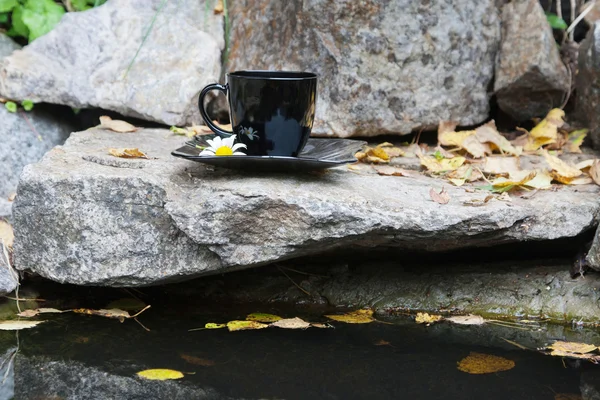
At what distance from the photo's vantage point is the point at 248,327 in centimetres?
198

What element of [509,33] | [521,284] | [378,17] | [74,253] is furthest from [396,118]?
[74,253]

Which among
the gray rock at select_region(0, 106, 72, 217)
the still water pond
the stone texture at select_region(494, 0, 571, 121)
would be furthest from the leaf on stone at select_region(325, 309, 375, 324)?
the gray rock at select_region(0, 106, 72, 217)

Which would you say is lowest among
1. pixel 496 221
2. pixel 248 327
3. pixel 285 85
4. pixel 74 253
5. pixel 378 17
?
pixel 248 327

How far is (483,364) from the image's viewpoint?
178 centimetres

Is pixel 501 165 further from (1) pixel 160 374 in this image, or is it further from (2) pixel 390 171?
(1) pixel 160 374

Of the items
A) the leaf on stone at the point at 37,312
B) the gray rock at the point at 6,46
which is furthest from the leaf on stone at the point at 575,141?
the gray rock at the point at 6,46

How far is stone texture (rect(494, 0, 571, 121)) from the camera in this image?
2832 millimetres

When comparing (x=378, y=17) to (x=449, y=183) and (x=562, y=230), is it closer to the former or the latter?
(x=449, y=183)

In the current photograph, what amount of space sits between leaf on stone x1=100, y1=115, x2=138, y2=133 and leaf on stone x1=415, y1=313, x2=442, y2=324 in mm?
1329

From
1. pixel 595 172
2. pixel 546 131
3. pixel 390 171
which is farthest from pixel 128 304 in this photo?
pixel 546 131

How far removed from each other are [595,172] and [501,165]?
0.31m

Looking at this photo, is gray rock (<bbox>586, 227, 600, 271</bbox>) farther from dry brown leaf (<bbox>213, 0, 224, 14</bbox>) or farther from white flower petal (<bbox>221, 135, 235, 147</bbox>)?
dry brown leaf (<bbox>213, 0, 224, 14</bbox>)

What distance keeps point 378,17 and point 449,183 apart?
76cm

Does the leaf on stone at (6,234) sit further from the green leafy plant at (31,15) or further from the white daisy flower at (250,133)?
the green leafy plant at (31,15)
